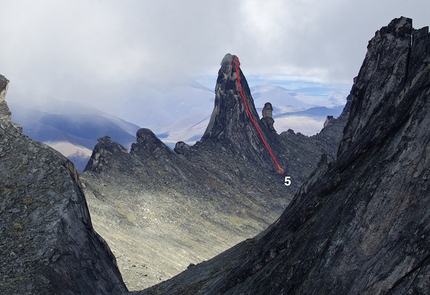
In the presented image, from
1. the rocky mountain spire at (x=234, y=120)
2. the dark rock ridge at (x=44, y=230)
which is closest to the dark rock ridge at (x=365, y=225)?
the dark rock ridge at (x=44, y=230)

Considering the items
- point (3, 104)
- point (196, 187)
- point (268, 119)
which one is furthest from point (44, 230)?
point (268, 119)

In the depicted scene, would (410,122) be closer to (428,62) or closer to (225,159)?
(428,62)

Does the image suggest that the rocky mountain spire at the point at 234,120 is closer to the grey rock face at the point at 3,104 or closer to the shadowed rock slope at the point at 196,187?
the shadowed rock slope at the point at 196,187

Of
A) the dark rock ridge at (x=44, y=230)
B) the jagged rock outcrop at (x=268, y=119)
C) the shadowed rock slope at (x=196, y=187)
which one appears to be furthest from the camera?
the jagged rock outcrop at (x=268, y=119)

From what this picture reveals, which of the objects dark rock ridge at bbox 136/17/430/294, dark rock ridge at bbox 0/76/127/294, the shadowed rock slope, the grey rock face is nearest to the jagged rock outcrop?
the shadowed rock slope

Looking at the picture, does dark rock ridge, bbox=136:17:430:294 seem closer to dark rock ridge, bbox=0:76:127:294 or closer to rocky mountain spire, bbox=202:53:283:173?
dark rock ridge, bbox=0:76:127:294

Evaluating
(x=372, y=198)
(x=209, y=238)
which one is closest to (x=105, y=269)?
(x=372, y=198)

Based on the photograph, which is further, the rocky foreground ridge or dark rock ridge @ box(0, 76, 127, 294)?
dark rock ridge @ box(0, 76, 127, 294)
